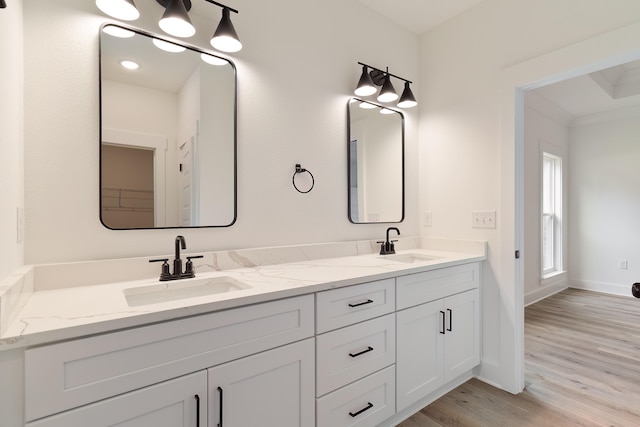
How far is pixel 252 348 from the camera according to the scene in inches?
44.0

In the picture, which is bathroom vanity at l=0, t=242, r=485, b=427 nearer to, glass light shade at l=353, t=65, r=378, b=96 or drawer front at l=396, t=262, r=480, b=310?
drawer front at l=396, t=262, r=480, b=310

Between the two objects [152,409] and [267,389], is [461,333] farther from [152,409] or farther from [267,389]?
[152,409]

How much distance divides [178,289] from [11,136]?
78 centimetres

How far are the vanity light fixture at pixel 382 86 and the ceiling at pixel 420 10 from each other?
423mm

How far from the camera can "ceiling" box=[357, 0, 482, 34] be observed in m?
2.20

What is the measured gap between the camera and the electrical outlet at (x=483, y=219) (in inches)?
83.3

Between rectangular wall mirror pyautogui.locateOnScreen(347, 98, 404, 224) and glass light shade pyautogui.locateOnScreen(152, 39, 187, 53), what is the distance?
3.58 ft

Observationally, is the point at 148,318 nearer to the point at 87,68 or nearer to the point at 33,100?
the point at 33,100

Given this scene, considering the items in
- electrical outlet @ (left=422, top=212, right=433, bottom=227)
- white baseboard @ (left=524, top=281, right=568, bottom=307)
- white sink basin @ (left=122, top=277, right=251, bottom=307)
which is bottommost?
white baseboard @ (left=524, top=281, right=568, bottom=307)

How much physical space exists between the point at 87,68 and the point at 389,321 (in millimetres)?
1781

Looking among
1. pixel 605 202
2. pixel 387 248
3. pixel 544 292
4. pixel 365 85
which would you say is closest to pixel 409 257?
pixel 387 248

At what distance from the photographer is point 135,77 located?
1425 mm

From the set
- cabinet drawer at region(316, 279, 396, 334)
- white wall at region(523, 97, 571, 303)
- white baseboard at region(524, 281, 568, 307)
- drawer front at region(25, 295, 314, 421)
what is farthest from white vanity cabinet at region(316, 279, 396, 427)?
white baseboard at region(524, 281, 568, 307)

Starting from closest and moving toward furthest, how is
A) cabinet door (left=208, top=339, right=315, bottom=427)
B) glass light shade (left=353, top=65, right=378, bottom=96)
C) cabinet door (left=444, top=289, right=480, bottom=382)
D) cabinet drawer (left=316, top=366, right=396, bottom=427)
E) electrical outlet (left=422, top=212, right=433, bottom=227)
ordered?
cabinet door (left=208, top=339, right=315, bottom=427) → cabinet drawer (left=316, top=366, right=396, bottom=427) → cabinet door (left=444, top=289, right=480, bottom=382) → glass light shade (left=353, top=65, right=378, bottom=96) → electrical outlet (left=422, top=212, right=433, bottom=227)
